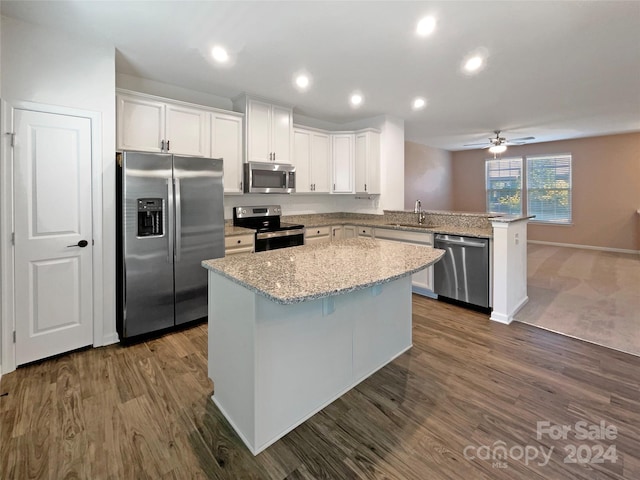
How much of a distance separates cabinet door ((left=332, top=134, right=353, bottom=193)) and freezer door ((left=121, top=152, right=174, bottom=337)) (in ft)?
9.12

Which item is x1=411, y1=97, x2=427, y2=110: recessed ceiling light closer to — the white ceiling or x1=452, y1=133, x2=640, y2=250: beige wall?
the white ceiling

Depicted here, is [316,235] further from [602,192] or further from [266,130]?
[602,192]

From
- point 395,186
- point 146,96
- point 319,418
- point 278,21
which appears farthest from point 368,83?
point 319,418

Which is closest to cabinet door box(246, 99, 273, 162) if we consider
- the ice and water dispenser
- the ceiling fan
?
the ice and water dispenser

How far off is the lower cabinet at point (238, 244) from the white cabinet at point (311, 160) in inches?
52.0

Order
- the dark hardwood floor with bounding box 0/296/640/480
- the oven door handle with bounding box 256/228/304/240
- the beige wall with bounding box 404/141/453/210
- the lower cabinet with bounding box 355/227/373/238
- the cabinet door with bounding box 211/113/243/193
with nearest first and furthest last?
the dark hardwood floor with bounding box 0/296/640/480 < the cabinet door with bounding box 211/113/243/193 < the oven door handle with bounding box 256/228/304/240 < the lower cabinet with bounding box 355/227/373/238 < the beige wall with bounding box 404/141/453/210

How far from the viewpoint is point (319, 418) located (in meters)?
1.90

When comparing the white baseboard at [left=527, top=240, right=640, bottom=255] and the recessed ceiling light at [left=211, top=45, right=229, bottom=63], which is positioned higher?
the recessed ceiling light at [left=211, top=45, right=229, bottom=63]

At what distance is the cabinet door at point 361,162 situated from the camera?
16.2 feet

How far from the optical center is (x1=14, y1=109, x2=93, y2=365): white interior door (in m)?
2.41

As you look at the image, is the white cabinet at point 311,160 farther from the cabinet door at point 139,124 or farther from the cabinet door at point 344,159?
the cabinet door at point 139,124

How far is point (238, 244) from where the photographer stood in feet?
12.1

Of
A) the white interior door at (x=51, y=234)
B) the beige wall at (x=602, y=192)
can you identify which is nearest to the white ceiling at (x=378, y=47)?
the white interior door at (x=51, y=234)

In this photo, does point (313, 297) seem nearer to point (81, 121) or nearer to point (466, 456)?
point (466, 456)
